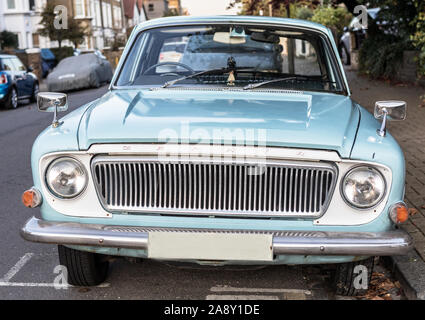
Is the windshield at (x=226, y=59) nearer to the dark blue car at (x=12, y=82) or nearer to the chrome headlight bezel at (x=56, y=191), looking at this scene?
the chrome headlight bezel at (x=56, y=191)

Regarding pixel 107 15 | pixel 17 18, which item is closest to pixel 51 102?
pixel 17 18

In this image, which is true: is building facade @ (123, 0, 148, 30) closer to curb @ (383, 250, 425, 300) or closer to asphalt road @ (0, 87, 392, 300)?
asphalt road @ (0, 87, 392, 300)

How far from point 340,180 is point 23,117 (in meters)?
13.5

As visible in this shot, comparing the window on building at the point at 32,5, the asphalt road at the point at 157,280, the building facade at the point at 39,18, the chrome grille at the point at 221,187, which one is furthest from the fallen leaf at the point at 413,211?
the window on building at the point at 32,5

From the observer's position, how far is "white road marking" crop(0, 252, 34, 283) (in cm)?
441

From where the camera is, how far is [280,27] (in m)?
5.20

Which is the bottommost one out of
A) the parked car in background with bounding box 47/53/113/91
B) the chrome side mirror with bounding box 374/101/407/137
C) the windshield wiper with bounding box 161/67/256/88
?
the parked car in background with bounding box 47/53/113/91

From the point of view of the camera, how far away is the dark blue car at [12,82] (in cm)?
1792

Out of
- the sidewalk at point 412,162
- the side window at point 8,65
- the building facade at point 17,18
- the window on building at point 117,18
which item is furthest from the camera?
the window on building at point 117,18

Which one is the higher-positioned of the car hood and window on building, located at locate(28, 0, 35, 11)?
the car hood

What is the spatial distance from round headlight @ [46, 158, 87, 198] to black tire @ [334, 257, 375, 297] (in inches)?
62.5

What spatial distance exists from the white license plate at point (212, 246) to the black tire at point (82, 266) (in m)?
0.70

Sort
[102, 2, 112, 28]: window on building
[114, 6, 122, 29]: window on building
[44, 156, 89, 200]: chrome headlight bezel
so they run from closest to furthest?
[44, 156, 89, 200]: chrome headlight bezel → [102, 2, 112, 28]: window on building → [114, 6, 122, 29]: window on building

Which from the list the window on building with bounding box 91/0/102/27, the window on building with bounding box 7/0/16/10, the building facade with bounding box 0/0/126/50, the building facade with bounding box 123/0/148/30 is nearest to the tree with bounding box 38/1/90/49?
the building facade with bounding box 0/0/126/50
